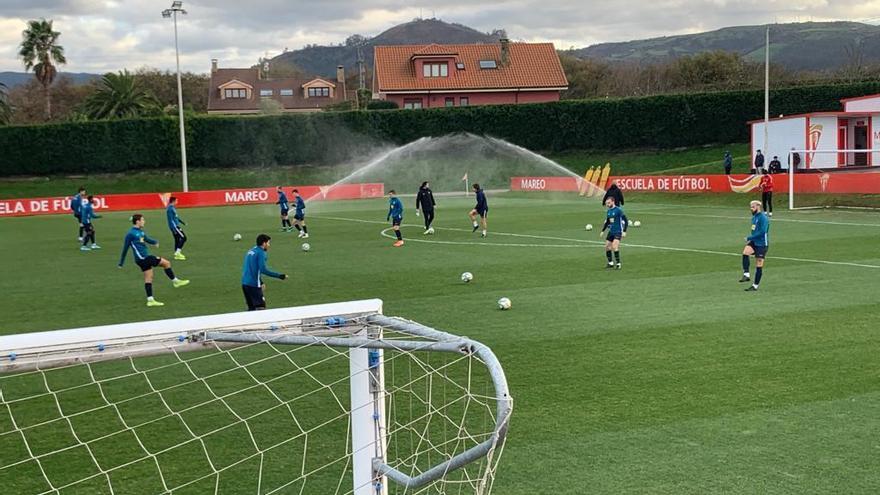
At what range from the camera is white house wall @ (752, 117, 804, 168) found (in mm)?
48094

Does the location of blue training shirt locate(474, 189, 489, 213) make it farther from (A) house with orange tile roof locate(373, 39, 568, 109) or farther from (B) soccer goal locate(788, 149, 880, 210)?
(A) house with orange tile roof locate(373, 39, 568, 109)

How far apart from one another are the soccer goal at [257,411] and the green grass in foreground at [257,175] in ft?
169

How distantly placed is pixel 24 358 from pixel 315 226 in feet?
101

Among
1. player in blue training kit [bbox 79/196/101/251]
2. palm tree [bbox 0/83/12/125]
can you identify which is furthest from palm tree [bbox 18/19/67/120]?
player in blue training kit [bbox 79/196/101/251]

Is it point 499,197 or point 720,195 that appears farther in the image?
point 499,197

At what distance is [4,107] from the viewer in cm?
7156

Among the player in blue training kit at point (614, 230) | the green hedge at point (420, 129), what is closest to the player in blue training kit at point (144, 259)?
the player in blue training kit at point (614, 230)

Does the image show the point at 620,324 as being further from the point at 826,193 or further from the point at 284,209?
the point at 826,193

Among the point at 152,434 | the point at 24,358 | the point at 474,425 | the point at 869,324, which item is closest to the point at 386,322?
the point at 24,358

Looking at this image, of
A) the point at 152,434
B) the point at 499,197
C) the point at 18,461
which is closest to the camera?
the point at 18,461

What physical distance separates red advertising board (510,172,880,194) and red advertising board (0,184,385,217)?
35.6 feet

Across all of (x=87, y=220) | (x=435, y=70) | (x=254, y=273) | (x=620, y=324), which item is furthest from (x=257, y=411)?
(x=435, y=70)

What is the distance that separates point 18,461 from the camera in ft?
26.0

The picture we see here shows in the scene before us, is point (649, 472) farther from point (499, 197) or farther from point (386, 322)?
point (499, 197)
